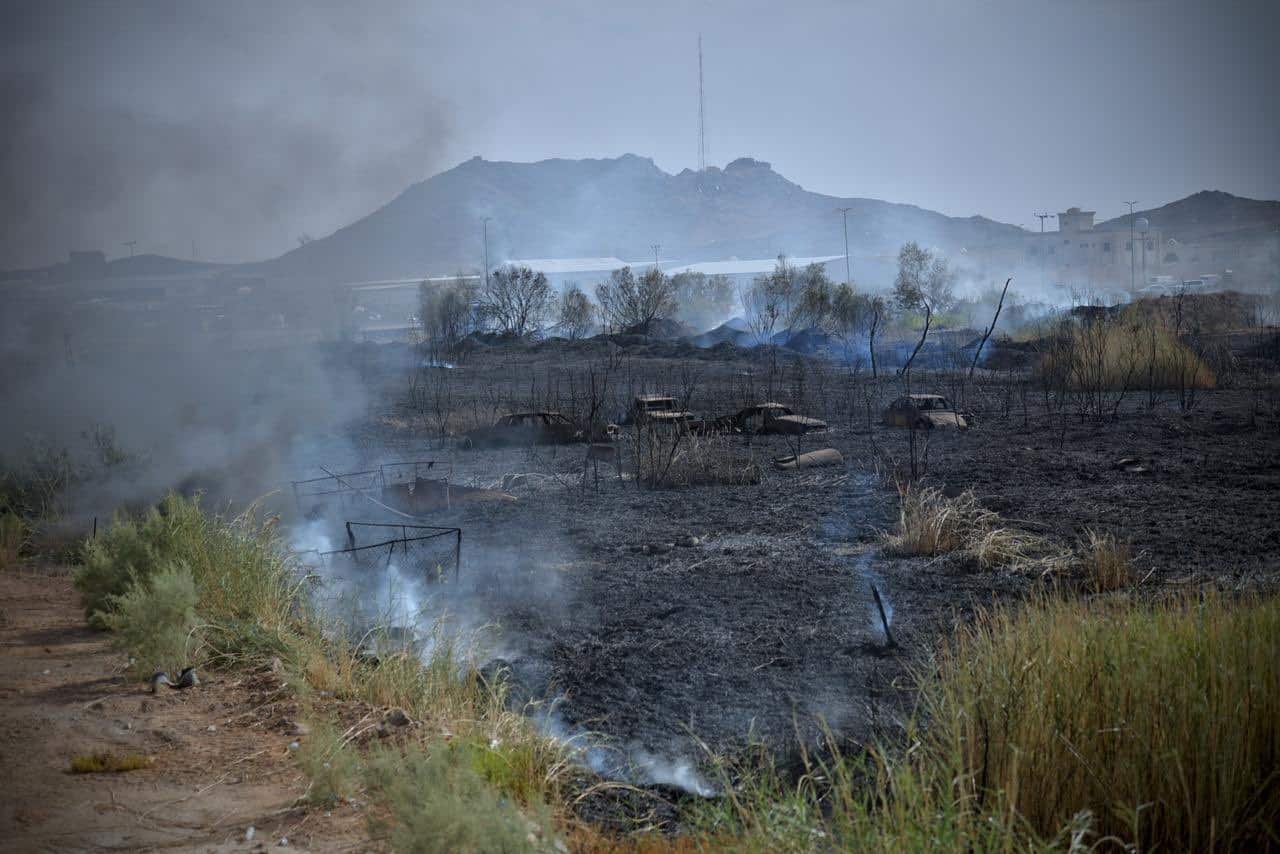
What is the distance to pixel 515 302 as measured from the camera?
176 feet

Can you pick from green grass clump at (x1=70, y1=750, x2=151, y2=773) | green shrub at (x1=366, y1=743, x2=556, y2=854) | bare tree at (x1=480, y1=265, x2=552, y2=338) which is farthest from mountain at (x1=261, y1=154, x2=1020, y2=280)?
green shrub at (x1=366, y1=743, x2=556, y2=854)

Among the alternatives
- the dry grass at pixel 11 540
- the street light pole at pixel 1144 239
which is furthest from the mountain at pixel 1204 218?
the dry grass at pixel 11 540

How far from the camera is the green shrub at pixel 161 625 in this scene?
7109 millimetres

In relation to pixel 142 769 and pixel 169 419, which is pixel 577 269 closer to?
pixel 169 419

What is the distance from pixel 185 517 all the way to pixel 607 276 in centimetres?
9711

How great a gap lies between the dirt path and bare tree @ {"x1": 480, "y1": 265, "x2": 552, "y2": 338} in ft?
142

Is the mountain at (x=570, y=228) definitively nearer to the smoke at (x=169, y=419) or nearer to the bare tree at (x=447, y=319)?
the bare tree at (x=447, y=319)

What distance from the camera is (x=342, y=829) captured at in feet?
15.8

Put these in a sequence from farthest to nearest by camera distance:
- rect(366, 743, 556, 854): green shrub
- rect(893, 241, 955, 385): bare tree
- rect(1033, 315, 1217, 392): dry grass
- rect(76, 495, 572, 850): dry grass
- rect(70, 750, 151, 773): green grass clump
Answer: rect(893, 241, 955, 385): bare tree < rect(1033, 315, 1217, 392): dry grass < rect(70, 750, 151, 773): green grass clump < rect(76, 495, 572, 850): dry grass < rect(366, 743, 556, 854): green shrub

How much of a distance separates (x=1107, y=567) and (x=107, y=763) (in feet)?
22.5

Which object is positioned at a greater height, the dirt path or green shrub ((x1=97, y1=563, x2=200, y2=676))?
green shrub ((x1=97, y1=563, x2=200, y2=676))

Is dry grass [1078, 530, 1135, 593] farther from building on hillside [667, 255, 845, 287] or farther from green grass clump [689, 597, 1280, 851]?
building on hillside [667, 255, 845, 287]

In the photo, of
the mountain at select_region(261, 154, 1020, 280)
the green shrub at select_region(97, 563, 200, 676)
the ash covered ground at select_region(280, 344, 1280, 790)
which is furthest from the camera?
the mountain at select_region(261, 154, 1020, 280)

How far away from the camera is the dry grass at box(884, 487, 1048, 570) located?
9211mm
